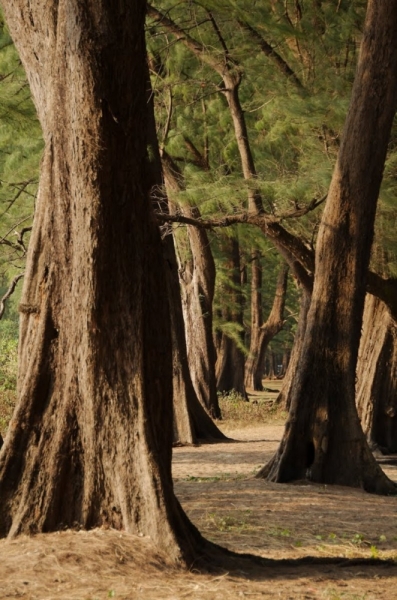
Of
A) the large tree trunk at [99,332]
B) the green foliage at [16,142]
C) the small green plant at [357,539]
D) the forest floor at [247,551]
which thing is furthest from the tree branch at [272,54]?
the large tree trunk at [99,332]

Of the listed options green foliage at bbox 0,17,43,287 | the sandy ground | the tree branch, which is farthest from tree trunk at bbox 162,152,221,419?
the sandy ground

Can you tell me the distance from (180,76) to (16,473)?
13.3m

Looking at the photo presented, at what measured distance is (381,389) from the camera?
17.2m

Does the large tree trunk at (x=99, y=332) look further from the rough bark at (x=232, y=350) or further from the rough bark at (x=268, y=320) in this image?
the rough bark at (x=268, y=320)

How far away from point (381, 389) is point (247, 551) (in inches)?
371

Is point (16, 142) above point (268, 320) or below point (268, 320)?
above

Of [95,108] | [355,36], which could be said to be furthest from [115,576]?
[355,36]

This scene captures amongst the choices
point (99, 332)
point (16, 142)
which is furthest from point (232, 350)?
point (99, 332)

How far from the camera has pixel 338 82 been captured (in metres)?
16.0

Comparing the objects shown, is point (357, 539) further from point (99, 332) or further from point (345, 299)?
point (345, 299)

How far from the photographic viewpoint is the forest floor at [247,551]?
6.33 metres

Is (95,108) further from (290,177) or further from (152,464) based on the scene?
(290,177)

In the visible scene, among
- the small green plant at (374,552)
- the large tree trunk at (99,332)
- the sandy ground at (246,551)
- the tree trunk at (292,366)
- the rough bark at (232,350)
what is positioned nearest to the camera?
the sandy ground at (246,551)

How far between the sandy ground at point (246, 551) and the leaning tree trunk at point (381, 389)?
18.3 feet
